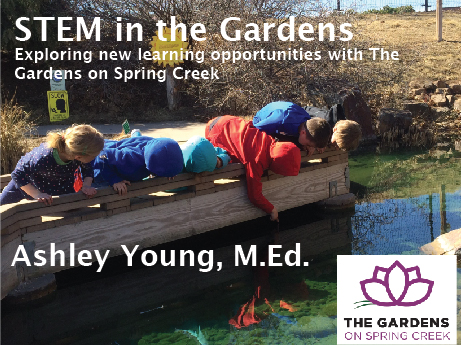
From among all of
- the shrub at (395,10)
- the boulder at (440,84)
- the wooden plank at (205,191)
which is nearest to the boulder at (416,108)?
the boulder at (440,84)

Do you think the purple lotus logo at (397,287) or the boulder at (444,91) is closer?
the purple lotus logo at (397,287)

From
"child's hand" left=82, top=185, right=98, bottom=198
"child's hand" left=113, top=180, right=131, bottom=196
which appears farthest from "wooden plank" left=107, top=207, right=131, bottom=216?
"child's hand" left=82, top=185, right=98, bottom=198

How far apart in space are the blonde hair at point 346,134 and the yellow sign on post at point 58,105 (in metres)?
3.88

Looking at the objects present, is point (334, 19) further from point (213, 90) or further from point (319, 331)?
point (319, 331)

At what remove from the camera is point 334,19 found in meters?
10.2

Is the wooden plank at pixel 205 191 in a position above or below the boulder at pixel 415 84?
below

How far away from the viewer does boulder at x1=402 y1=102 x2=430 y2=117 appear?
1086 cm

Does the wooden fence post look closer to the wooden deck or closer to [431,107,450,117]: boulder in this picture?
[431,107,450,117]: boulder

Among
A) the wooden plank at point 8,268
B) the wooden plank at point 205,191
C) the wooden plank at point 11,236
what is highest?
the wooden plank at point 205,191

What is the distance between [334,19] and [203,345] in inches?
310

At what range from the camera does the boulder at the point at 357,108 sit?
9781mm

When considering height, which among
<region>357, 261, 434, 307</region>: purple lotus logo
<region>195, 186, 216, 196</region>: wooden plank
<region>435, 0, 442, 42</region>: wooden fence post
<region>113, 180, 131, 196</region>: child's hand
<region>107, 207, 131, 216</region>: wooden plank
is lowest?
<region>357, 261, 434, 307</region>: purple lotus logo

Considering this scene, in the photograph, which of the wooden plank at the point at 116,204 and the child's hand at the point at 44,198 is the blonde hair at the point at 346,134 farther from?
the child's hand at the point at 44,198

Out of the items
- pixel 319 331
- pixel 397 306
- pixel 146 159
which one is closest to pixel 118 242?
pixel 146 159
